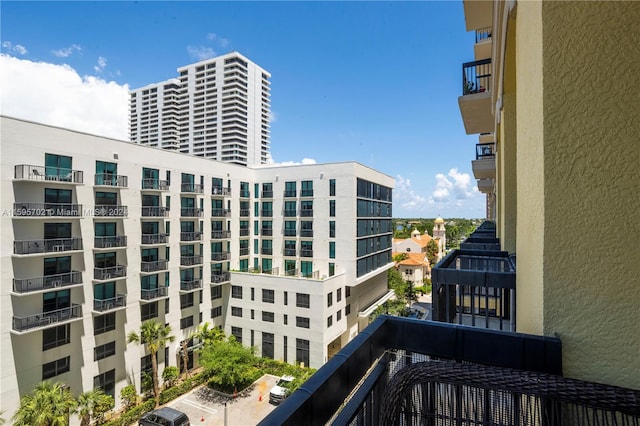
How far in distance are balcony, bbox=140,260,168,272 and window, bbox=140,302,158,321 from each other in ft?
7.54

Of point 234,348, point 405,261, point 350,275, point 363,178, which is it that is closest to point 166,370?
point 234,348

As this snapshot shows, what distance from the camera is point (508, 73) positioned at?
17.1 ft

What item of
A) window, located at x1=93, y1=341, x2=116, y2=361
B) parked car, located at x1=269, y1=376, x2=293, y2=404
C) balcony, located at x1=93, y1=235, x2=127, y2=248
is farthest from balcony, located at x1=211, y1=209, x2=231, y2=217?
parked car, located at x1=269, y1=376, x2=293, y2=404

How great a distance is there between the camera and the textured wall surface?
1.71 metres

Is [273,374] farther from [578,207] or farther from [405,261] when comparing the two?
[405,261]

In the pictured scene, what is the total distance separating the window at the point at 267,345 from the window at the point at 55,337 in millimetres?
13124

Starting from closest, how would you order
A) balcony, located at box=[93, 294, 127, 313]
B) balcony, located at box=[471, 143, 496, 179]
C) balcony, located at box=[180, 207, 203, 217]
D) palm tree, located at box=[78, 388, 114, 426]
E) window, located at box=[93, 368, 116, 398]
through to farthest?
balcony, located at box=[471, 143, 496, 179] → palm tree, located at box=[78, 388, 114, 426] → balcony, located at box=[93, 294, 127, 313] → window, located at box=[93, 368, 116, 398] → balcony, located at box=[180, 207, 203, 217]

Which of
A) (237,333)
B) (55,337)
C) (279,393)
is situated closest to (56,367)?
(55,337)

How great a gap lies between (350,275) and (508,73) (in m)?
23.3

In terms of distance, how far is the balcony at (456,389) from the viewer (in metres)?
1.48

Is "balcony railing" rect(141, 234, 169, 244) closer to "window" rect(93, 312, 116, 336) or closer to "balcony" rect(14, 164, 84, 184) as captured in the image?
"window" rect(93, 312, 116, 336)

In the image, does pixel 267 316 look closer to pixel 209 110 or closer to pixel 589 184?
pixel 589 184

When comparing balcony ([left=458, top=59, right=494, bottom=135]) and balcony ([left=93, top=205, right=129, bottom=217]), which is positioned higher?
balcony ([left=458, top=59, right=494, bottom=135])

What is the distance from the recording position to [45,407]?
1395 centimetres
